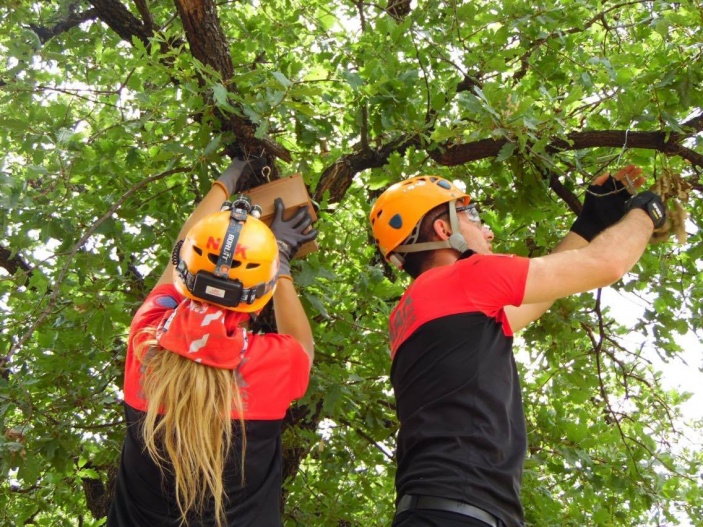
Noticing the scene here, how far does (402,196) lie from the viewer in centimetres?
314

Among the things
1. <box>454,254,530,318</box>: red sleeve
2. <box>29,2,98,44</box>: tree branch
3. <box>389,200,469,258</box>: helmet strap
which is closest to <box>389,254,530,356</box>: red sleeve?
<box>454,254,530,318</box>: red sleeve

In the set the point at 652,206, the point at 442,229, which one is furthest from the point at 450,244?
the point at 652,206

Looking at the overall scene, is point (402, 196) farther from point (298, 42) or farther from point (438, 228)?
point (298, 42)

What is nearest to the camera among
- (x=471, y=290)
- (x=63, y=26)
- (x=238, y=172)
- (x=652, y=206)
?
(x=471, y=290)

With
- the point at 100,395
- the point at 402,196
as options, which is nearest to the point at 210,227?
the point at 402,196

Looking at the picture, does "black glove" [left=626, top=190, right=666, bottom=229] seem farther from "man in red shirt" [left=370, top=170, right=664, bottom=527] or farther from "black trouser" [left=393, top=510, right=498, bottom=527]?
"black trouser" [left=393, top=510, right=498, bottom=527]

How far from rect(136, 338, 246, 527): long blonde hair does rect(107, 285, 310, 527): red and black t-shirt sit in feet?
0.22

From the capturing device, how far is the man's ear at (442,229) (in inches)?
120

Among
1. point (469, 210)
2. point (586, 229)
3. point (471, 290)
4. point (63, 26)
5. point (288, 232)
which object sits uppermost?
point (63, 26)

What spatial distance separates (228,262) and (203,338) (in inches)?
11.4

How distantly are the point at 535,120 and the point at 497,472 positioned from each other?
141cm

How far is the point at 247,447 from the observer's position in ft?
8.43

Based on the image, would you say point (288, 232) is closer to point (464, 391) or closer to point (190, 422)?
point (190, 422)

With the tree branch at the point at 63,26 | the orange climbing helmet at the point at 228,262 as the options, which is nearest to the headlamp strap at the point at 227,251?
the orange climbing helmet at the point at 228,262
